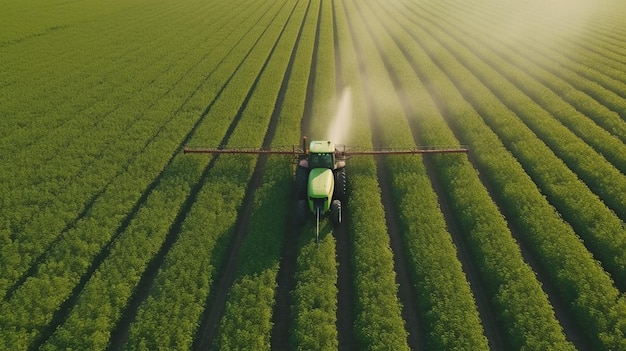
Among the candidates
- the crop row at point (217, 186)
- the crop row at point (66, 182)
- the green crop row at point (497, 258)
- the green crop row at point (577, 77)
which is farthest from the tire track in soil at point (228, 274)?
the green crop row at point (577, 77)

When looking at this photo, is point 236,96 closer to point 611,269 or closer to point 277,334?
point 277,334

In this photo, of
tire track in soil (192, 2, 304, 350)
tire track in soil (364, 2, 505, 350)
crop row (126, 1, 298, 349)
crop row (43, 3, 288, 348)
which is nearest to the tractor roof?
tire track in soil (192, 2, 304, 350)

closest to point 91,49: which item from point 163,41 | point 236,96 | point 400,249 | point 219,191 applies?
point 163,41

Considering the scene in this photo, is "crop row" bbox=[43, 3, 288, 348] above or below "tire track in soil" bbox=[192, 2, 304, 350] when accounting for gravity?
above

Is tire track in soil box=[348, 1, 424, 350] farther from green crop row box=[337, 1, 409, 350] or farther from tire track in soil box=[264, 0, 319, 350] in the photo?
tire track in soil box=[264, 0, 319, 350]

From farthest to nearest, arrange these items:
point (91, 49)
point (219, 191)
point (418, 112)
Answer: point (91, 49) < point (418, 112) < point (219, 191)

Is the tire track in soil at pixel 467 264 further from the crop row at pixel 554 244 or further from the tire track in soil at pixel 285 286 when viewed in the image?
the tire track in soil at pixel 285 286


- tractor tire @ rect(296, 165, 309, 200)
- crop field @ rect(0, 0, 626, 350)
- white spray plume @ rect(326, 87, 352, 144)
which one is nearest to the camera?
crop field @ rect(0, 0, 626, 350)
